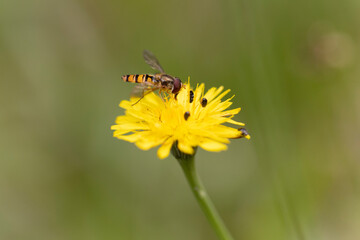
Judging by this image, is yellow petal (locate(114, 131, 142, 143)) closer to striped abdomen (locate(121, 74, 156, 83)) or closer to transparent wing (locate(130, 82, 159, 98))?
transparent wing (locate(130, 82, 159, 98))

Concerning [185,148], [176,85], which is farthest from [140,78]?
[185,148]

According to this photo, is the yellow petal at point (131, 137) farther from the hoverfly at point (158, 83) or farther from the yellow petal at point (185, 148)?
the hoverfly at point (158, 83)

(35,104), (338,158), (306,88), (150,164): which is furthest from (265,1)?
(35,104)

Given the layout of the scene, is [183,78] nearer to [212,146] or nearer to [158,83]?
[158,83]

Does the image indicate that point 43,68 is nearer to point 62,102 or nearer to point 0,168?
point 62,102

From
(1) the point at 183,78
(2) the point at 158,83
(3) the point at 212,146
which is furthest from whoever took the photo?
(1) the point at 183,78

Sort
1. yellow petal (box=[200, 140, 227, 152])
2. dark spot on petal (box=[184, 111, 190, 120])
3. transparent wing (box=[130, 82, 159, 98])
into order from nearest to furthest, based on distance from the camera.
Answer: yellow petal (box=[200, 140, 227, 152]) < dark spot on petal (box=[184, 111, 190, 120]) < transparent wing (box=[130, 82, 159, 98])

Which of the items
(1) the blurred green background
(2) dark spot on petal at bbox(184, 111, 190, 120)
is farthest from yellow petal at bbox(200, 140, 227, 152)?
(1) the blurred green background
